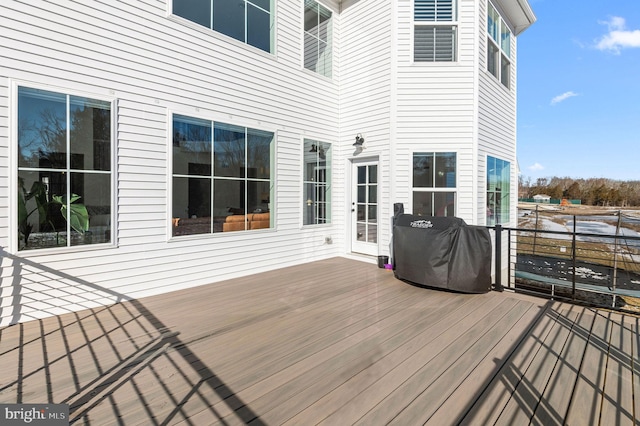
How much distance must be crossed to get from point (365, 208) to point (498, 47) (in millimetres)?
4356

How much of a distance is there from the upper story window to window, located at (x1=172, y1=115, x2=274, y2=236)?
4.74 metres

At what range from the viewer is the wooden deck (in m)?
1.78

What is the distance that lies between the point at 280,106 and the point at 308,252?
2740 millimetres

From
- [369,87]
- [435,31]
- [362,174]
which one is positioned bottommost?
[362,174]

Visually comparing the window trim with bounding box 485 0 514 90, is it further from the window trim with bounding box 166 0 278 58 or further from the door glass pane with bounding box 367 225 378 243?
the window trim with bounding box 166 0 278 58

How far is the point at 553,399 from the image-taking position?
1875 millimetres

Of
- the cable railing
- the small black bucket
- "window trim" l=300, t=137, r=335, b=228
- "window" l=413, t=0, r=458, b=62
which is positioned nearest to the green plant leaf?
"window trim" l=300, t=137, r=335, b=228

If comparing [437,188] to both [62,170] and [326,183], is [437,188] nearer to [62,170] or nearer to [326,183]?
[326,183]

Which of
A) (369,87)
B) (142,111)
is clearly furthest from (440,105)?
(142,111)

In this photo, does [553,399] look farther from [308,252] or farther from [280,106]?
[280,106]

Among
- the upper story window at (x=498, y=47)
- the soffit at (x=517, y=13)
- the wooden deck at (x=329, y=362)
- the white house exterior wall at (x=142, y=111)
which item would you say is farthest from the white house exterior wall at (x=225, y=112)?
the soffit at (x=517, y=13)

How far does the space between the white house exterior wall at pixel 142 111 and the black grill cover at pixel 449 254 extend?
2.30 m

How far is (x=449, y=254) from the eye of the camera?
154 inches

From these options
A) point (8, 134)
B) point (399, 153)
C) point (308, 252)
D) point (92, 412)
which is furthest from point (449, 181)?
point (8, 134)
